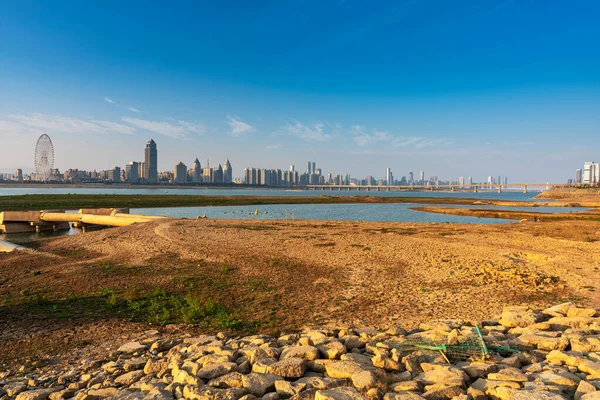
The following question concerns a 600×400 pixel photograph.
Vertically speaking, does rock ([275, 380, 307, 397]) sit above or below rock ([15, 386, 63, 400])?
above

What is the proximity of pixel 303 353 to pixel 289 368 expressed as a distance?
617 millimetres

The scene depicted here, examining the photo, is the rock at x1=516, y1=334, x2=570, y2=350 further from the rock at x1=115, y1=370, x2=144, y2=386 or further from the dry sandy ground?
the rock at x1=115, y1=370, x2=144, y2=386

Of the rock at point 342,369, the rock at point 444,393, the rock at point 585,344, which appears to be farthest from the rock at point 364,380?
the rock at point 585,344

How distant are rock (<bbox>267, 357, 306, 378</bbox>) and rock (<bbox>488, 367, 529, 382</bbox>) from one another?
3.04 metres

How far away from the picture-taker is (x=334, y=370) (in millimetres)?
5887

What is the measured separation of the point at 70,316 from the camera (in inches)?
409

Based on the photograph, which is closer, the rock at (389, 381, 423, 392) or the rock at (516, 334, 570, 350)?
the rock at (389, 381, 423, 392)

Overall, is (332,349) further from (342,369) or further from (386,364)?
(386,364)

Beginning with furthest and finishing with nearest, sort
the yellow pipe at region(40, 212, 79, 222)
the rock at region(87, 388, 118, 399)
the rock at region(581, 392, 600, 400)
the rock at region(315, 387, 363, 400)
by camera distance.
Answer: the yellow pipe at region(40, 212, 79, 222) < the rock at region(87, 388, 118, 399) < the rock at region(315, 387, 363, 400) < the rock at region(581, 392, 600, 400)

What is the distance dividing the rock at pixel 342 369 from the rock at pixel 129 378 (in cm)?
350

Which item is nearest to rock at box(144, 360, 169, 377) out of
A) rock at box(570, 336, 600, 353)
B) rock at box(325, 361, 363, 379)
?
rock at box(325, 361, 363, 379)

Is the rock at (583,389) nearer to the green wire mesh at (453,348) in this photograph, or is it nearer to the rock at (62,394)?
the green wire mesh at (453,348)

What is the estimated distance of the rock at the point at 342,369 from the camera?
5.78 metres

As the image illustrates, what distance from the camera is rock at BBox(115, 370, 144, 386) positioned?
6309mm
